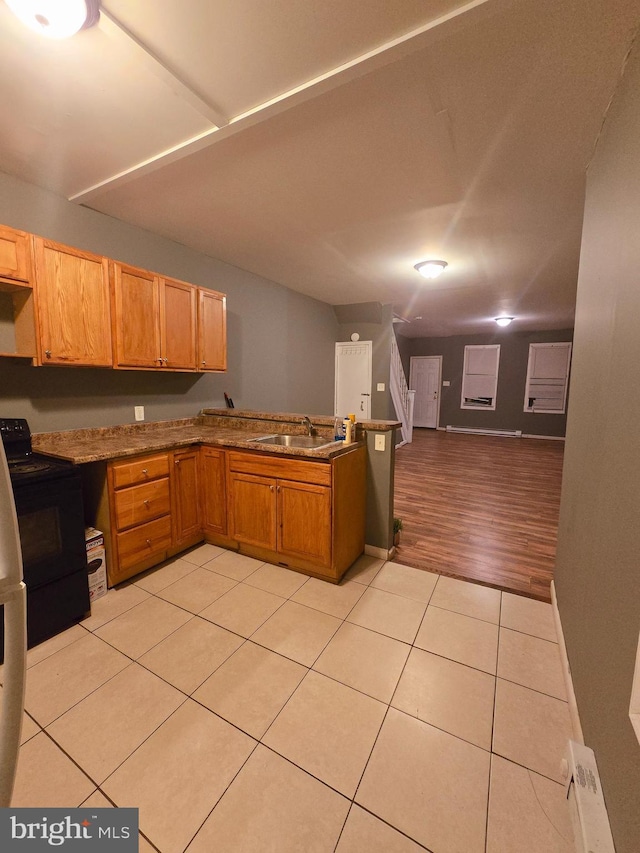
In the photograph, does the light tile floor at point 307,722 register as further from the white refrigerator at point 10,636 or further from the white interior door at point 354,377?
the white interior door at point 354,377

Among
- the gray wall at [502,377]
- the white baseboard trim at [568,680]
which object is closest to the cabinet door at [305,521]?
the white baseboard trim at [568,680]

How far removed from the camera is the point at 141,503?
7.89ft

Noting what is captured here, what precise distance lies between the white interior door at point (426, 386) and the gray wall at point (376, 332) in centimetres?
418

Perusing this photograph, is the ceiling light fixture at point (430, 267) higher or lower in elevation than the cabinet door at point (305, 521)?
higher

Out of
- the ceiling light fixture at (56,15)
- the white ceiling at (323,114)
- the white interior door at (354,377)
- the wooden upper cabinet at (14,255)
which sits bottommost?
the white interior door at (354,377)

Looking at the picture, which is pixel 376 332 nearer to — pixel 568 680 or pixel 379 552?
pixel 379 552

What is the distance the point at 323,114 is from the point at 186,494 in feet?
8.12

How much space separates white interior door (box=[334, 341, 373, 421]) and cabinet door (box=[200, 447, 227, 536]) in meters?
3.50

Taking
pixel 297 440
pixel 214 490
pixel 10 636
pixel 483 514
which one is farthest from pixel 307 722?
pixel 483 514

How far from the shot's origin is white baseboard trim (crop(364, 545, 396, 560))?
2.75 m

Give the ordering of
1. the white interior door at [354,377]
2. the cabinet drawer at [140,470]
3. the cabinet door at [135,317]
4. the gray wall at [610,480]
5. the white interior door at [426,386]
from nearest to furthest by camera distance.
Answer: the gray wall at [610,480] < the cabinet drawer at [140,470] < the cabinet door at [135,317] < the white interior door at [354,377] < the white interior door at [426,386]

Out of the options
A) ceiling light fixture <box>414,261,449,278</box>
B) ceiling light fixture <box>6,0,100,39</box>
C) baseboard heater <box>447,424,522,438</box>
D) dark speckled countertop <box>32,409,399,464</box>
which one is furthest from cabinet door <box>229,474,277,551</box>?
baseboard heater <box>447,424,522,438</box>

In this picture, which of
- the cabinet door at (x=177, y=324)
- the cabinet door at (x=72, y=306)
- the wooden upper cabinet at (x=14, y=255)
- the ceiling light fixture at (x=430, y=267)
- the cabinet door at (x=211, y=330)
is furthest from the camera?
the ceiling light fixture at (x=430, y=267)

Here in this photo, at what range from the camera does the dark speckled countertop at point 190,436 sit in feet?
7.47
